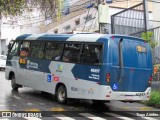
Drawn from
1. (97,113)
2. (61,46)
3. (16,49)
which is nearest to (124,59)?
(97,113)

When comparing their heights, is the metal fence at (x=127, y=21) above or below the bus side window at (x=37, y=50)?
above

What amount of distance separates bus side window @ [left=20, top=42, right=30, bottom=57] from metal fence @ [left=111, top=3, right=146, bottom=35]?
6.85 metres

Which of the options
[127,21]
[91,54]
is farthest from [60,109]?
[127,21]

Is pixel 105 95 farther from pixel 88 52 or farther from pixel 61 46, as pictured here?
pixel 61 46

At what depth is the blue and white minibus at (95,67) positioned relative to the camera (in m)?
11.8

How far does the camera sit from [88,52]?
12.4 meters

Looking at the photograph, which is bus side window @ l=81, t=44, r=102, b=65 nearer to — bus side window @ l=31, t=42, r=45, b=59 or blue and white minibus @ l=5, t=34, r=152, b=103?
blue and white minibus @ l=5, t=34, r=152, b=103

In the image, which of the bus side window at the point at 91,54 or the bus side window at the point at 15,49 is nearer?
the bus side window at the point at 91,54

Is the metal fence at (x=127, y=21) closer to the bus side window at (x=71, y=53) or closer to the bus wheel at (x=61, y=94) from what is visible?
the bus side window at (x=71, y=53)

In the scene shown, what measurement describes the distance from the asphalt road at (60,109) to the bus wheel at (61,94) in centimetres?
22

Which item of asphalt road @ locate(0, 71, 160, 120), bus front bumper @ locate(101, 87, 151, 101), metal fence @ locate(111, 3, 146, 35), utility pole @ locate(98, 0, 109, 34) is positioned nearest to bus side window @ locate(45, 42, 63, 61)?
asphalt road @ locate(0, 71, 160, 120)

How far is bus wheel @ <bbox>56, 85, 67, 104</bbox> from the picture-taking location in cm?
1338

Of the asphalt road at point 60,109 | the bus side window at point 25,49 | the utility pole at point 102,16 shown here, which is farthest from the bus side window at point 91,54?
the utility pole at point 102,16

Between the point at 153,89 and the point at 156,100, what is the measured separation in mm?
2457
